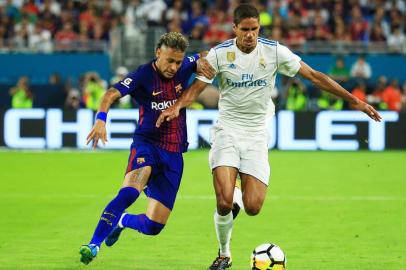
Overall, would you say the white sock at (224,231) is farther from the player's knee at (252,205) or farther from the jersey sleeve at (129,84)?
the jersey sleeve at (129,84)

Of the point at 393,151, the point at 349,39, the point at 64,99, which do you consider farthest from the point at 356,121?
the point at 64,99

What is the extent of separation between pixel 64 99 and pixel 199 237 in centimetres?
1291

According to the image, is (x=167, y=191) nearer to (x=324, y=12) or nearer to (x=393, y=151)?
(x=393, y=151)

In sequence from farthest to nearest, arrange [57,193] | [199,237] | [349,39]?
[349,39], [57,193], [199,237]

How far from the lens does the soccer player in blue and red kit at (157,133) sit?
8.28 m

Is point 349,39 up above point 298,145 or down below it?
above

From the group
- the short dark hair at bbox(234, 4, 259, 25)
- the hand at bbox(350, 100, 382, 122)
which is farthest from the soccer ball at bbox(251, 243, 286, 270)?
the short dark hair at bbox(234, 4, 259, 25)

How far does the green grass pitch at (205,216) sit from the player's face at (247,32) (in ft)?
6.33

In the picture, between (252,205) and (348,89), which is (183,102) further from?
(348,89)

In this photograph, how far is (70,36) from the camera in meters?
24.5

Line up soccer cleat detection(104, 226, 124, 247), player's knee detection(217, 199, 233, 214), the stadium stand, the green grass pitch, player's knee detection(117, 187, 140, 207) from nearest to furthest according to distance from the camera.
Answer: player's knee detection(117, 187, 140, 207), player's knee detection(217, 199, 233, 214), soccer cleat detection(104, 226, 124, 247), the green grass pitch, the stadium stand

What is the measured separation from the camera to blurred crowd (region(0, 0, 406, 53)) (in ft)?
79.0

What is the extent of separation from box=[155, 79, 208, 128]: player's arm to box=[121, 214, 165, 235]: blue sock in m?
0.84

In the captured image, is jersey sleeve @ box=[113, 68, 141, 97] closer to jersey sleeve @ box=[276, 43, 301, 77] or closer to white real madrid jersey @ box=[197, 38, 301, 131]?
white real madrid jersey @ box=[197, 38, 301, 131]
